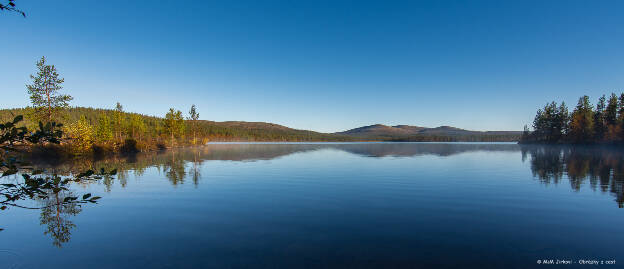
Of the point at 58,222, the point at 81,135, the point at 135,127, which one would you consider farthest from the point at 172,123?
the point at 58,222

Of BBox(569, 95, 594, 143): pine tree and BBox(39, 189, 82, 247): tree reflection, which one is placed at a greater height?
BBox(569, 95, 594, 143): pine tree

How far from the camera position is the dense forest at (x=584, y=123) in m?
98.7

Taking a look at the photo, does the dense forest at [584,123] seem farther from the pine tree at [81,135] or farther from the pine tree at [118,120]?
the pine tree at [118,120]

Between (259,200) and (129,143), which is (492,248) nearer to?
(259,200)

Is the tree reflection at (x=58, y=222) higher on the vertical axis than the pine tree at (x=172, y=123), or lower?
lower

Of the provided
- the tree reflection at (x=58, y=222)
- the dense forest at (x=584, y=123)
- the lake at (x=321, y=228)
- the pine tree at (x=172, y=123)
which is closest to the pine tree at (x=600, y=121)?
the dense forest at (x=584, y=123)

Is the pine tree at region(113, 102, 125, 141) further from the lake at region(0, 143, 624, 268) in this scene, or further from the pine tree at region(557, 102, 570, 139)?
the pine tree at region(557, 102, 570, 139)

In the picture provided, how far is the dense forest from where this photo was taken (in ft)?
324

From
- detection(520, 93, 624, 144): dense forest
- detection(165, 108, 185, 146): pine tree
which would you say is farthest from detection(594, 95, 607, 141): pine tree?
detection(165, 108, 185, 146): pine tree

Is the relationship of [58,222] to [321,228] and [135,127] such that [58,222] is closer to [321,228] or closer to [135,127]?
[321,228]

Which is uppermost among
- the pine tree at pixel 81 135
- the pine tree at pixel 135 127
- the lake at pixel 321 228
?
the pine tree at pixel 135 127

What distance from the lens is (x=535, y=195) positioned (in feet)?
64.9

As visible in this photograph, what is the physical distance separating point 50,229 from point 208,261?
8915 millimetres

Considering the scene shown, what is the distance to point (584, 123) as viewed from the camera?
108m
